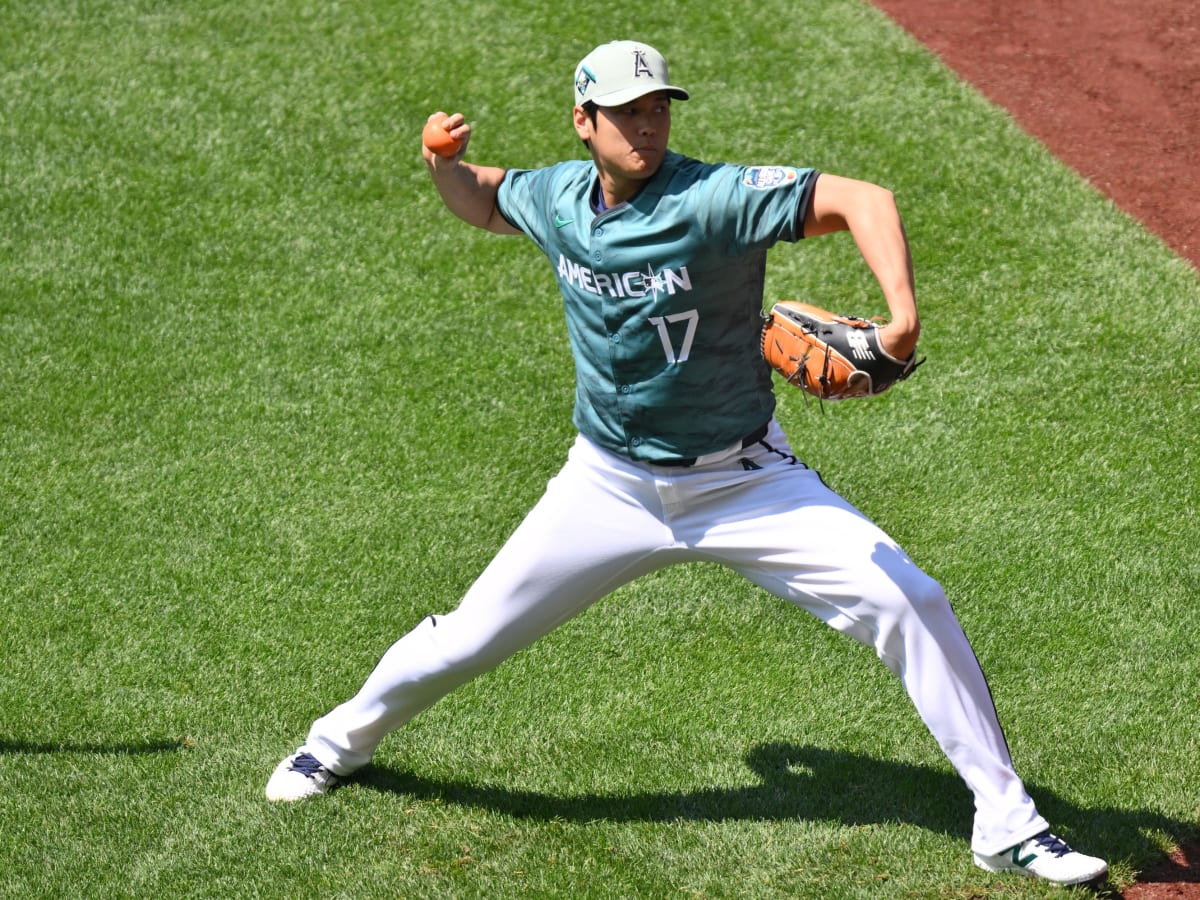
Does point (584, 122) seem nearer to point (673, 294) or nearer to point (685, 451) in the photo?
point (673, 294)

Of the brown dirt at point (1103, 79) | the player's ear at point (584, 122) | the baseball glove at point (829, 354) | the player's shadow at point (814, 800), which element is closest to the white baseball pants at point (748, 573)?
the baseball glove at point (829, 354)

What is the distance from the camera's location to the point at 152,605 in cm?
594

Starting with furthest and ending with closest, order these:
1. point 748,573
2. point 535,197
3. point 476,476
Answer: point 476,476 < point 535,197 < point 748,573

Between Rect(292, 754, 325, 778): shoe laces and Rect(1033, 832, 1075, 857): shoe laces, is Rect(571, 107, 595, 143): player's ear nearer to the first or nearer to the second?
Rect(292, 754, 325, 778): shoe laces

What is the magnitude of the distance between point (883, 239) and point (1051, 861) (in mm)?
1794

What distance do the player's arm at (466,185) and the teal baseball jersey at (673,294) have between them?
278 mm

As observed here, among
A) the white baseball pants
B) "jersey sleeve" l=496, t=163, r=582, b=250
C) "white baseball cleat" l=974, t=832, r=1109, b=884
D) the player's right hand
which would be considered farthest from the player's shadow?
the player's right hand

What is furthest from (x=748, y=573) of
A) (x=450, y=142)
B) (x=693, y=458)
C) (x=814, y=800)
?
(x=450, y=142)

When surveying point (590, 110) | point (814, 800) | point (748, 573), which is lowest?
point (814, 800)

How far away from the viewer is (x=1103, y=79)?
917 centimetres

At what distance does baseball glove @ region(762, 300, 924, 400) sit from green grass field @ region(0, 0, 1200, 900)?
1.49 metres

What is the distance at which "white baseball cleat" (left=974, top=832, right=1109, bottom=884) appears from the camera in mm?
4195

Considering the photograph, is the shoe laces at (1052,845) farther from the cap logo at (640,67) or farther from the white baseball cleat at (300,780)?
the cap logo at (640,67)

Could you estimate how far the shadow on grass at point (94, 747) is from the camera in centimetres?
520
